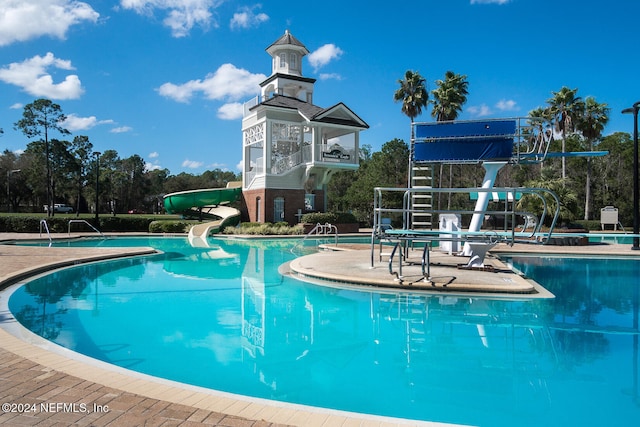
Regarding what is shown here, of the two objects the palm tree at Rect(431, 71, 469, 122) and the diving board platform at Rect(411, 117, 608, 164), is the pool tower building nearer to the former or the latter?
the palm tree at Rect(431, 71, 469, 122)

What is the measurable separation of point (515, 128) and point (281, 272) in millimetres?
8068

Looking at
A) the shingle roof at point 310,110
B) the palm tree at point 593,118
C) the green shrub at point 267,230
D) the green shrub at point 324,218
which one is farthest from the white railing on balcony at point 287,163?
the palm tree at point 593,118

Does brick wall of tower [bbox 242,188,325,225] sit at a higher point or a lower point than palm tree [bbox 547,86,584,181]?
lower

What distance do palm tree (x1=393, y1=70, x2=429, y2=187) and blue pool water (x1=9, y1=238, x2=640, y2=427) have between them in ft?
83.6

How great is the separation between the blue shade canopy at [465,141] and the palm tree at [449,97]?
2117 cm

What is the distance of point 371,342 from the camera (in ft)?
24.1

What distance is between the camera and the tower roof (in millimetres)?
38469

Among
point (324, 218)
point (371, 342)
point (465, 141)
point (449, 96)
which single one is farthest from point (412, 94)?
point (371, 342)

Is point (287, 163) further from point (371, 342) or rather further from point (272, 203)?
point (371, 342)

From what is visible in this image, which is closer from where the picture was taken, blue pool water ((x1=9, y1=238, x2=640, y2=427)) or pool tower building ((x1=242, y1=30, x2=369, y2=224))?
blue pool water ((x1=9, y1=238, x2=640, y2=427))

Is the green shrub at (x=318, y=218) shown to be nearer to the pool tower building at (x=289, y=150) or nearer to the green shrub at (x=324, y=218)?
the green shrub at (x=324, y=218)

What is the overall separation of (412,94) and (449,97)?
2.84 meters

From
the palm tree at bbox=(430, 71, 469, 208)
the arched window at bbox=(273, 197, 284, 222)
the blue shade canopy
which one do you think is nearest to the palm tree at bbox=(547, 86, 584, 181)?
the palm tree at bbox=(430, 71, 469, 208)

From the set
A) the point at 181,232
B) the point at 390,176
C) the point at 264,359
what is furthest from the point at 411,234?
the point at 390,176
